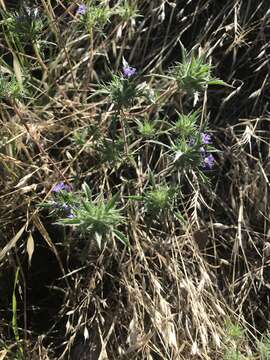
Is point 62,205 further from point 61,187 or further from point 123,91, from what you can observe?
point 123,91

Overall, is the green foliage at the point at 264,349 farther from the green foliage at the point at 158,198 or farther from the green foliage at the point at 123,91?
the green foliage at the point at 123,91

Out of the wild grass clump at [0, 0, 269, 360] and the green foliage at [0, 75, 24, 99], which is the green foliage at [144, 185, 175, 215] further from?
the green foliage at [0, 75, 24, 99]

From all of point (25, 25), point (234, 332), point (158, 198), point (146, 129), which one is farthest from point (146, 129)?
point (234, 332)

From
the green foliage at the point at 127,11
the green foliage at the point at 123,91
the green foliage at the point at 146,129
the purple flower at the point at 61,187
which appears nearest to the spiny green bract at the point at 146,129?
the green foliage at the point at 146,129

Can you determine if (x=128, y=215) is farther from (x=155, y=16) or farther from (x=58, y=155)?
(x=155, y=16)

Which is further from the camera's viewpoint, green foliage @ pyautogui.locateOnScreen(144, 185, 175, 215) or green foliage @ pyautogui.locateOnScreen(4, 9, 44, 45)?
green foliage @ pyautogui.locateOnScreen(4, 9, 44, 45)

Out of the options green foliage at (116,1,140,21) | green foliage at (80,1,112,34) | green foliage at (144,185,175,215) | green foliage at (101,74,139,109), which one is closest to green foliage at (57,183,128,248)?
green foliage at (144,185,175,215)

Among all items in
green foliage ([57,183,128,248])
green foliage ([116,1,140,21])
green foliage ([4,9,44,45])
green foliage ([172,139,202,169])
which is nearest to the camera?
green foliage ([57,183,128,248])

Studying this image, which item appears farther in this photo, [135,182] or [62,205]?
[135,182]
